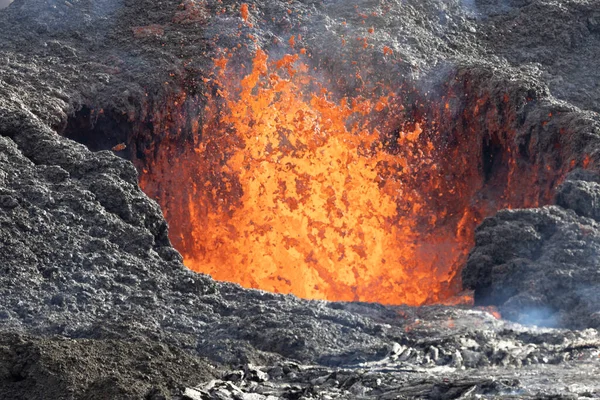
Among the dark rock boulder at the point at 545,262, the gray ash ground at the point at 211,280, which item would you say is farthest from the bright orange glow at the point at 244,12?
the dark rock boulder at the point at 545,262

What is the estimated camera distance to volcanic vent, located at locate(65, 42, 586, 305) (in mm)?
12156

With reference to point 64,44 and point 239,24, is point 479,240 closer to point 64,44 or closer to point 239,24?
point 239,24

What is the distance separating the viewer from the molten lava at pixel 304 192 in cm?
1225

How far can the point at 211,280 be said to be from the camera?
8.91m

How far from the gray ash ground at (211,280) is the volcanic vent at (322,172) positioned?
11.3 inches

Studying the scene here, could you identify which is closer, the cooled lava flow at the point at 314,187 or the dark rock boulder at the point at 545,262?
the dark rock boulder at the point at 545,262

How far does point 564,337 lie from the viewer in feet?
26.8

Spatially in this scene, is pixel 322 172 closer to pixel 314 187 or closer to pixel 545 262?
pixel 314 187

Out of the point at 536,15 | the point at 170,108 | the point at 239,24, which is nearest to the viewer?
the point at 170,108

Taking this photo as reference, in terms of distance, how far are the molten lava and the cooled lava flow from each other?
0.04 feet

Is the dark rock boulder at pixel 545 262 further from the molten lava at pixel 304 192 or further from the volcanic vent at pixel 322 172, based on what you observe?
the molten lava at pixel 304 192

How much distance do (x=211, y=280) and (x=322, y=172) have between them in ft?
13.2

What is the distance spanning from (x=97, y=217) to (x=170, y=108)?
11.0ft

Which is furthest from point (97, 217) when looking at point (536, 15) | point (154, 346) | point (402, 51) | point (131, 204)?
point (536, 15)
